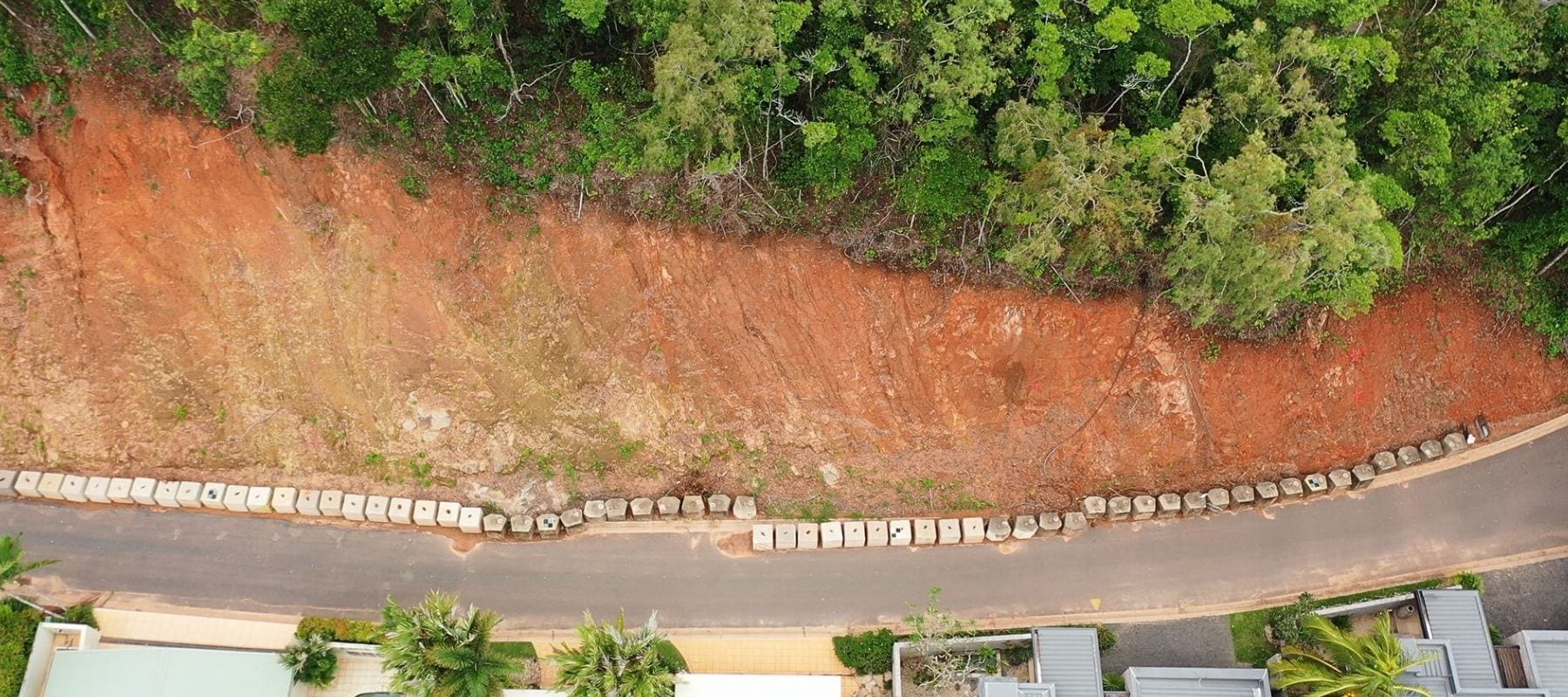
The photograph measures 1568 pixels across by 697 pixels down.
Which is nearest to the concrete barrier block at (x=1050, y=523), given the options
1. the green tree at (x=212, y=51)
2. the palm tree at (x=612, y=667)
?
the palm tree at (x=612, y=667)

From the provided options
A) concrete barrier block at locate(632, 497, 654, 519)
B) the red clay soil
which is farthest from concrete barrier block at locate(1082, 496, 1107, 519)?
concrete barrier block at locate(632, 497, 654, 519)

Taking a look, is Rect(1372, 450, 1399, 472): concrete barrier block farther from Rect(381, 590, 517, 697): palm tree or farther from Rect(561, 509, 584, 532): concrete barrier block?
Rect(381, 590, 517, 697): palm tree

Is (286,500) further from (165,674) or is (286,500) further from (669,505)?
(669,505)

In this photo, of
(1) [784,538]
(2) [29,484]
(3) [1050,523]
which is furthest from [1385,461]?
(2) [29,484]

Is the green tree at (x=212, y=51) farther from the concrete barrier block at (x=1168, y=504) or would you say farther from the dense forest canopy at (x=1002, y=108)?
the concrete barrier block at (x=1168, y=504)

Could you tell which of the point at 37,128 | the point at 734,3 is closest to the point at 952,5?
the point at 734,3
